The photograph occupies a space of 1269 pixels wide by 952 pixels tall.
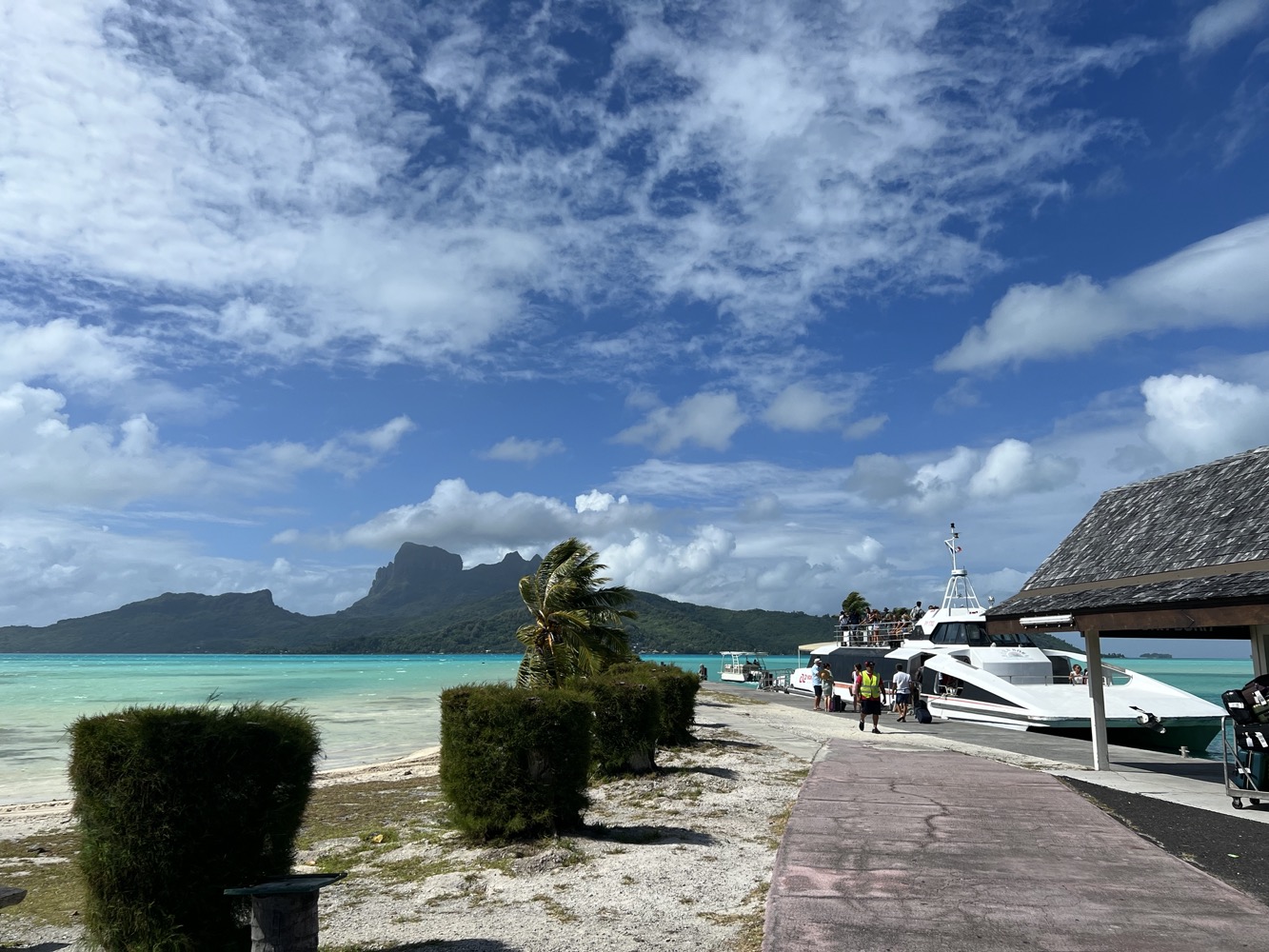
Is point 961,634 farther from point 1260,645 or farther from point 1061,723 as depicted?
point 1260,645

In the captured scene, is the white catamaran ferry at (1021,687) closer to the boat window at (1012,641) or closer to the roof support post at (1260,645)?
the boat window at (1012,641)

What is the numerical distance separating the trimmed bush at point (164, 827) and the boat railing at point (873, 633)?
3486 centimetres

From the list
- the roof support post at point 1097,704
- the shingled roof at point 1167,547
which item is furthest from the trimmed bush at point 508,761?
the roof support post at point 1097,704

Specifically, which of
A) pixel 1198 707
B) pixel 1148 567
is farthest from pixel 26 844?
pixel 1198 707

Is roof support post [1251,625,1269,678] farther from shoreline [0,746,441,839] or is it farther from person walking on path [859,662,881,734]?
shoreline [0,746,441,839]

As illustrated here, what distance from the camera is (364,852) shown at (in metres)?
9.26

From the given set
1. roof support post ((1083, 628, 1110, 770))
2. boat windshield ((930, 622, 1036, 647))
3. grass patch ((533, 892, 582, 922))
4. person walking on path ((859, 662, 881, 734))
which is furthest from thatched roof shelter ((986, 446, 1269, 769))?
boat windshield ((930, 622, 1036, 647))

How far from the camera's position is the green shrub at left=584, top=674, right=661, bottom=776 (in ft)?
43.1

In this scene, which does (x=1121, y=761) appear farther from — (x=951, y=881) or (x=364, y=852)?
(x=364, y=852)

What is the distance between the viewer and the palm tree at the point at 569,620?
20891mm

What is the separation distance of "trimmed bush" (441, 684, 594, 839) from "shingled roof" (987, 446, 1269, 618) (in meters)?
8.92

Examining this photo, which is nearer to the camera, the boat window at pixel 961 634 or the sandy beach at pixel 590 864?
the sandy beach at pixel 590 864

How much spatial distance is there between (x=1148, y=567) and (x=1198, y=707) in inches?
421

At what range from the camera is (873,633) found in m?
40.2
